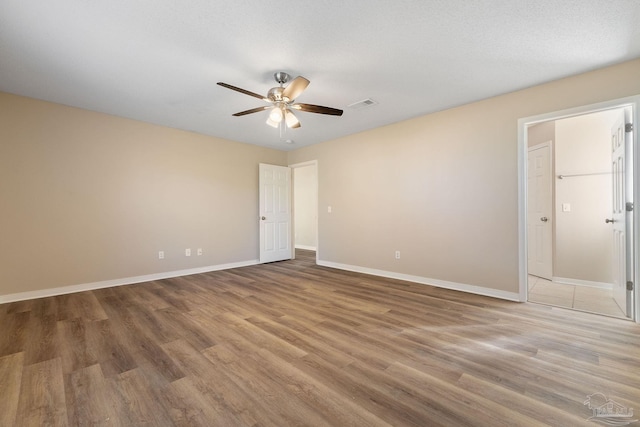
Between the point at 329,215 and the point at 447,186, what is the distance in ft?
7.74

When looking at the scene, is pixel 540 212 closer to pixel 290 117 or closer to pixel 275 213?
pixel 290 117

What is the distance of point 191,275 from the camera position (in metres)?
4.57

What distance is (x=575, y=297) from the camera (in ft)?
10.7

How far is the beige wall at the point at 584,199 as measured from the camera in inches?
146

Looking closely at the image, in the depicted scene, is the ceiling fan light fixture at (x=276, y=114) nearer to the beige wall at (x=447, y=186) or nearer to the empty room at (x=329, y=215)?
the empty room at (x=329, y=215)

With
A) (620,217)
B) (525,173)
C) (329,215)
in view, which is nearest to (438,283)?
(525,173)

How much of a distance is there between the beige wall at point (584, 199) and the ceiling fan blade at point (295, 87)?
4.23 m

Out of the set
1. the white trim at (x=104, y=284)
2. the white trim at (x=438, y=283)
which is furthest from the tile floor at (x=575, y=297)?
the white trim at (x=104, y=284)

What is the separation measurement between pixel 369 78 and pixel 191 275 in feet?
13.7

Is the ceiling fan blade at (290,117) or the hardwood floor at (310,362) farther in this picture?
the ceiling fan blade at (290,117)

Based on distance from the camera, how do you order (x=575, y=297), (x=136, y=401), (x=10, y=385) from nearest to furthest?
(x=136, y=401)
(x=10, y=385)
(x=575, y=297)

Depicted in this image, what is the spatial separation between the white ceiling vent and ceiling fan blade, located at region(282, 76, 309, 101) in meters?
1.20

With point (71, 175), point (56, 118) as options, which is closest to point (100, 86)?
point (56, 118)

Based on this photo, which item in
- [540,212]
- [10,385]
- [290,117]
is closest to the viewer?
[10,385]
